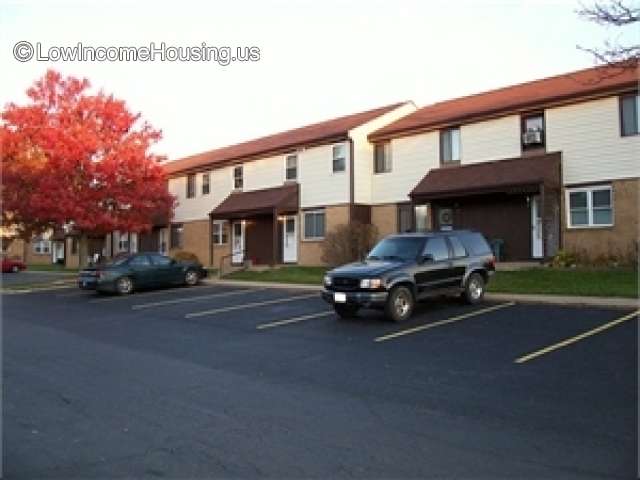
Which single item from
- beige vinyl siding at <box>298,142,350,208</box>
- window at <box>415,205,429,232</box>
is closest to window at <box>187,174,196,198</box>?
beige vinyl siding at <box>298,142,350,208</box>

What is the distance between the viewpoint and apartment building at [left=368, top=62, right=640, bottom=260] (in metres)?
19.3

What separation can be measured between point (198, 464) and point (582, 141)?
18615 mm

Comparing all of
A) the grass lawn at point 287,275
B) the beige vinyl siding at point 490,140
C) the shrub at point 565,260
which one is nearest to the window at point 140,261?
the grass lawn at point 287,275

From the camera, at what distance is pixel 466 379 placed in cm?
786

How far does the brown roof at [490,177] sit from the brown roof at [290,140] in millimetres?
4910

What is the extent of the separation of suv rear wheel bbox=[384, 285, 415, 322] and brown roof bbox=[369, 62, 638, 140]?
396 inches

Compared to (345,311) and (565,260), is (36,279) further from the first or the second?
(565,260)

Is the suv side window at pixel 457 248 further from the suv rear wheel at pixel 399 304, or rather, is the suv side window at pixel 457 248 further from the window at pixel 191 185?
the window at pixel 191 185

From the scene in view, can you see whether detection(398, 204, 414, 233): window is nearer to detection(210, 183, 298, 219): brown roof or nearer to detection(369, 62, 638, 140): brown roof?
detection(369, 62, 638, 140): brown roof

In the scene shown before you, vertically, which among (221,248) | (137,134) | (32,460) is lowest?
(32,460)

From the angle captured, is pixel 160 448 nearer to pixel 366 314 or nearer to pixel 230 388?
pixel 230 388

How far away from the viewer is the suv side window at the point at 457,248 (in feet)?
46.7

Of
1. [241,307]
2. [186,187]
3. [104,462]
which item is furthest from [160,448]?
[186,187]

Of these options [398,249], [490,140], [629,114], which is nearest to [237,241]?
[490,140]
